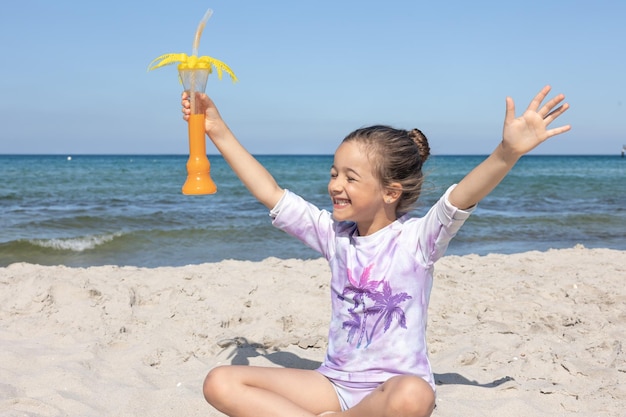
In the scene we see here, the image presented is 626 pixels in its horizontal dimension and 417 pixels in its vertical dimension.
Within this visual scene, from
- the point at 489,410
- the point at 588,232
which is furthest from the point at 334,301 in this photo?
the point at 588,232

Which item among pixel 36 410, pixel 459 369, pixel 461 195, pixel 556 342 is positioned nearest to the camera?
pixel 461 195

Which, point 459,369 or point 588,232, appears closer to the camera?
point 459,369

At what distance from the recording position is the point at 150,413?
2980 mm

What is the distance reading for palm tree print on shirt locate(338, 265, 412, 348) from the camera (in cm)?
242

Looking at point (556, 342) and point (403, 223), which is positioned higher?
→ point (403, 223)

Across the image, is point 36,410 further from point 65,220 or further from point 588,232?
point 588,232

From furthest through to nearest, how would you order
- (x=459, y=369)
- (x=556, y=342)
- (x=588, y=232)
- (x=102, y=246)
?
(x=588, y=232) < (x=102, y=246) < (x=556, y=342) < (x=459, y=369)

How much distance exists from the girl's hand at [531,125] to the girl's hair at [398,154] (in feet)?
1.59

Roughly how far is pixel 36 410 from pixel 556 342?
2.85 metres

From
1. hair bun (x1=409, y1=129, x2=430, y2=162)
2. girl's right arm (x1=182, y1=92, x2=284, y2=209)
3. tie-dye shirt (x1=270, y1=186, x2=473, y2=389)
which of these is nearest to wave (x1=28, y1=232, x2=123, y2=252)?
girl's right arm (x1=182, y1=92, x2=284, y2=209)

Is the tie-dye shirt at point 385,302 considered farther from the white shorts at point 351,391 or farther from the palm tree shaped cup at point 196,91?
the palm tree shaped cup at point 196,91

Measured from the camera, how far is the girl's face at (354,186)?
245cm

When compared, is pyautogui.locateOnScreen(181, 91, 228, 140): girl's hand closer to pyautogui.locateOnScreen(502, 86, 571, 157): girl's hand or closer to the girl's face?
the girl's face

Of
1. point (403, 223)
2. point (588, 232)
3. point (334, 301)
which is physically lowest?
point (588, 232)
